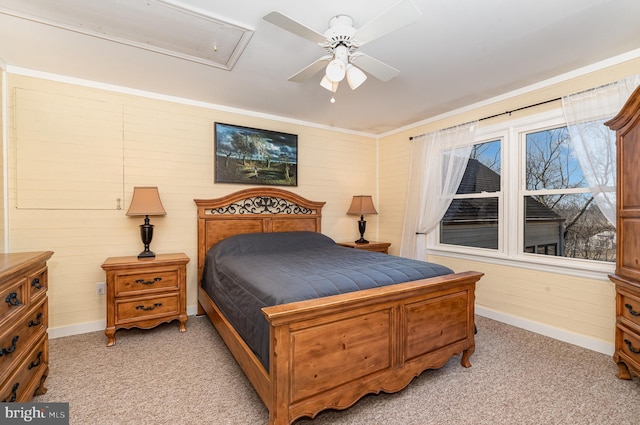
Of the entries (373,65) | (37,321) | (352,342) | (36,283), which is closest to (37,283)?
(36,283)

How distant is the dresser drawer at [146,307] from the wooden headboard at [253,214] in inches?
22.7

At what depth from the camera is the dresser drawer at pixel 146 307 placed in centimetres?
271

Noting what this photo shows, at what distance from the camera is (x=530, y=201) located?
3.14 meters

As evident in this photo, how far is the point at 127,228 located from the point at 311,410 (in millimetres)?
2744

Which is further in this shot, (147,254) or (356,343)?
(147,254)

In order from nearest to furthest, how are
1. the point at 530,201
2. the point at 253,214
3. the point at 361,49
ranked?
the point at 361,49, the point at 530,201, the point at 253,214

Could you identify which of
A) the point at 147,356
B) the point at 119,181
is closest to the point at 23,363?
the point at 147,356

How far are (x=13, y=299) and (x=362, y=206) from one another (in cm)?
369

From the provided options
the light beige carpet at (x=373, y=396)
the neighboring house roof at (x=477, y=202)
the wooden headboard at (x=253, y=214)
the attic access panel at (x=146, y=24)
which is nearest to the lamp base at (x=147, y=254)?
the wooden headboard at (x=253, y=214)

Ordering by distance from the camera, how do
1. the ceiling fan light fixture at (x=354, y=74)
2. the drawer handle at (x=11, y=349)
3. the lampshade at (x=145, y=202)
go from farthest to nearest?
the lampshade at (x=145, y=202) → the ceiling fan light fixture at (x=354, y=74) → the drawer handle at (x=11, y=349)

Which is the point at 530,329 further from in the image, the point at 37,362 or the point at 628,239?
the point at 37,362

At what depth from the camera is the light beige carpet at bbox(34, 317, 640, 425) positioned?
1.75 meters

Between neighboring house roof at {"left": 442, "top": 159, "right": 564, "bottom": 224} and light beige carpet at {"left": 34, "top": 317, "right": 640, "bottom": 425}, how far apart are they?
1405mm

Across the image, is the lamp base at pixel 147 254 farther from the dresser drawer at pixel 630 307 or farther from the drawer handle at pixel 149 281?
the dresser drawer at pixel 630 307
